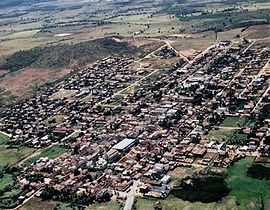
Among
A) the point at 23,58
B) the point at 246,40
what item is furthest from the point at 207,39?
the point at 23,58

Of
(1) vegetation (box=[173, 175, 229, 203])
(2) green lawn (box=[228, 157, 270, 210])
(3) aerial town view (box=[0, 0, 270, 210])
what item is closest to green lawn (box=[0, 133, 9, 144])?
(3) aerial town view (box=[0, 0, 270, 210])

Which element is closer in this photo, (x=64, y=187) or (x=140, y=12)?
(x=64, y=187)

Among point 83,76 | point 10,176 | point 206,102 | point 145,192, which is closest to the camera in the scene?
point 145,192

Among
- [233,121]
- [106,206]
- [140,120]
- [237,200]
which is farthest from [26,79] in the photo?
[237,200]

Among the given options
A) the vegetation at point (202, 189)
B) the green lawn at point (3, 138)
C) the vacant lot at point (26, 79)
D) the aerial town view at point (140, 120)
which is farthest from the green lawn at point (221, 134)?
the vacant lot at point (26, 79)

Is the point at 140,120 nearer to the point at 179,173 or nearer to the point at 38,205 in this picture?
the point at 179,173

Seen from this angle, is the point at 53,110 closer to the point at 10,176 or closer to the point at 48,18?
the point at 10,176
